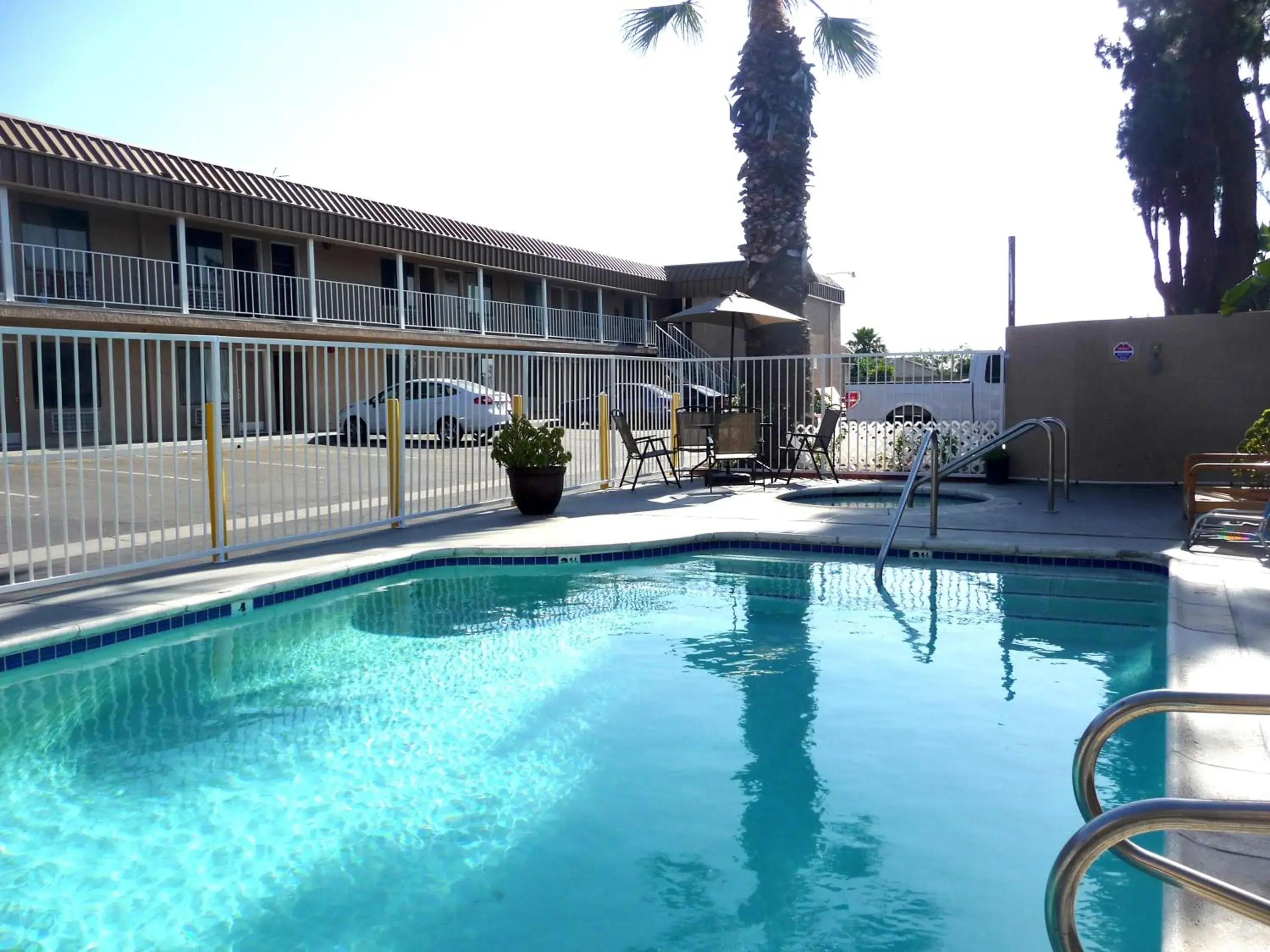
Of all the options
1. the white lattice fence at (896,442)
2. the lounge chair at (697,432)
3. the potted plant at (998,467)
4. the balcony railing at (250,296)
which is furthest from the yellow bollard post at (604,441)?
the balcony railing at (250,296)

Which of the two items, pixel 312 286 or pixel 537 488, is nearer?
pixel 537 488

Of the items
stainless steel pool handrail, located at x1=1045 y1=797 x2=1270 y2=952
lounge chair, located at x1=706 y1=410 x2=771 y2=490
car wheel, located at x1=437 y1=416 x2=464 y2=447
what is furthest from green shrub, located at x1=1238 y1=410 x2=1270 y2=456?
stainless steel pool handrail, located at x1=1045 y1=797 x2=1270 y2=952

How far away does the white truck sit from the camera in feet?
43.2

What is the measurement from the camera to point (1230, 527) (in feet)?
24.6

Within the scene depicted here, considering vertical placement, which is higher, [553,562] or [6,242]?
[6,242]

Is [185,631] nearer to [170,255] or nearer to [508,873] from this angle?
[508,873]

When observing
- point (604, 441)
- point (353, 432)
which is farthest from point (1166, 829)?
point (604, 441)

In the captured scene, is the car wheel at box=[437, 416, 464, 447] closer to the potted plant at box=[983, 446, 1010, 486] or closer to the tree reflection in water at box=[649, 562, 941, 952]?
the tree reflection in water at box=[649, 562, 941, 952]

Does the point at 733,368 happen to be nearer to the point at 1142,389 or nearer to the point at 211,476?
the point at 1142,389

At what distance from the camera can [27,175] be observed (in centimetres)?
1706

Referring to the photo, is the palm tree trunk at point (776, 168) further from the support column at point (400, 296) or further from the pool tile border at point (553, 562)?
the support column at point (400, 296)

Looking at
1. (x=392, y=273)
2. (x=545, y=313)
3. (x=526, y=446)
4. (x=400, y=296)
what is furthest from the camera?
(x=545, y=313)

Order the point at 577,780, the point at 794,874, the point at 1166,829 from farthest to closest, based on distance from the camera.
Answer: the point at 577,780 < the point at 794,874 < the point at 1166,829

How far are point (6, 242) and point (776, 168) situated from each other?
13.0 m
